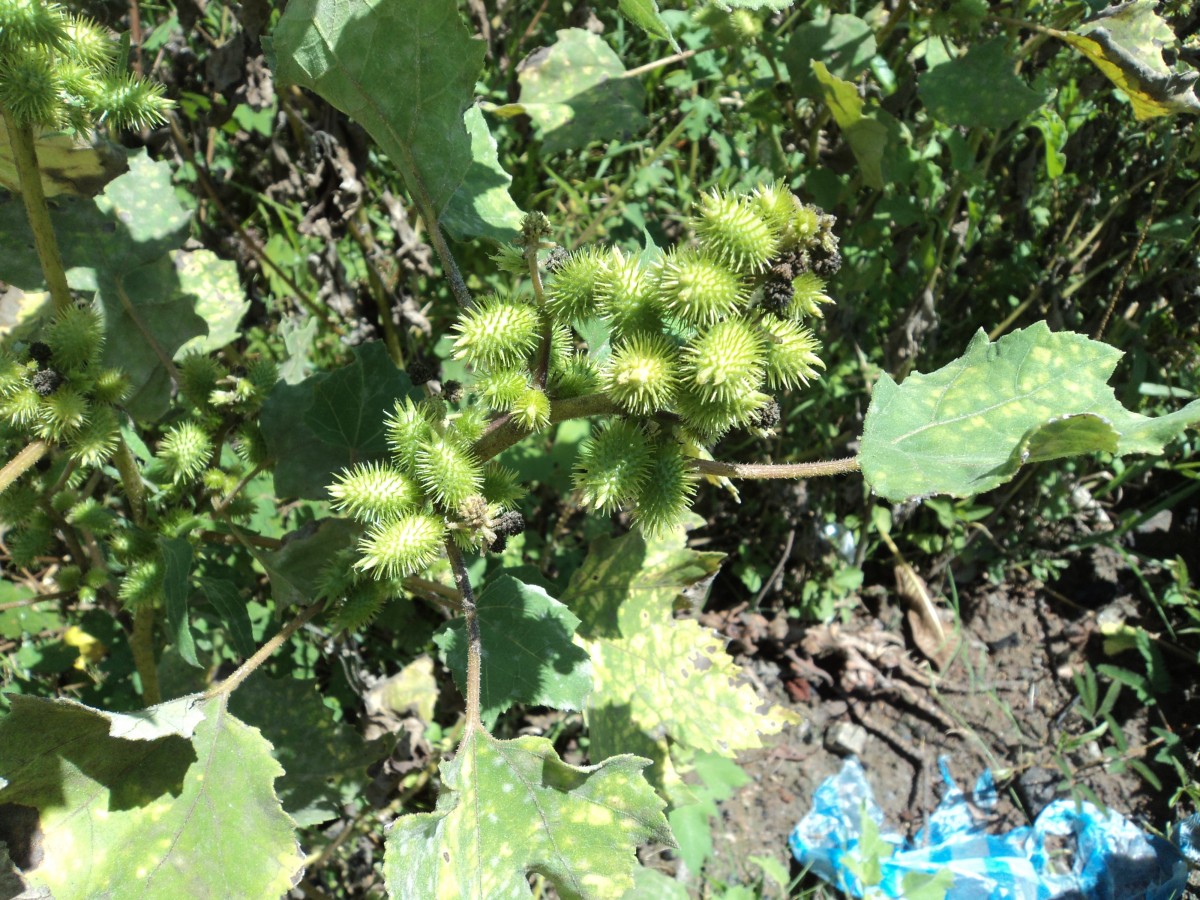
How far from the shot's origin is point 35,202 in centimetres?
148

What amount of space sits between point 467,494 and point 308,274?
A: 2097 millimetres

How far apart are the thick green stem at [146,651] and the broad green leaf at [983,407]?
149 centimetres

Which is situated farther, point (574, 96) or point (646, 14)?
point (574, 96)

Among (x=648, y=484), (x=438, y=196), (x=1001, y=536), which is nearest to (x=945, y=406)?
(x=648, y=484)

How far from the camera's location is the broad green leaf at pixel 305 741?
2.14 metres

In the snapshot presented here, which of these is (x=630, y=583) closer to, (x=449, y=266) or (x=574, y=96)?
(x=449, y=266)

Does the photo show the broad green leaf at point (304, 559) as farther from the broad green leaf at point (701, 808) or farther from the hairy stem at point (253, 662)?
the broad green leaf at point (701, 808)

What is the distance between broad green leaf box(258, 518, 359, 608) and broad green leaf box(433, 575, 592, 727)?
27cm

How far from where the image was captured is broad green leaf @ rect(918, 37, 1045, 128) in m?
2.30

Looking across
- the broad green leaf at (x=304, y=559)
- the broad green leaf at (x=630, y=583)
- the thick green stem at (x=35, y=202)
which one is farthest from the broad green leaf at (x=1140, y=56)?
the thick green stem at (x=35, y=202)

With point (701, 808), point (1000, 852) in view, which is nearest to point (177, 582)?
point (701, 808)

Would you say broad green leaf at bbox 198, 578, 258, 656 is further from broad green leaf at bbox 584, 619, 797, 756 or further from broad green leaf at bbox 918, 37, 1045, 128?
broad green leaf at bbox 918, 37, 1045, 128

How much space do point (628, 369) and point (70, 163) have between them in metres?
1.20

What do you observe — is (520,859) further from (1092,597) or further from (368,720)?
(1092,597)
